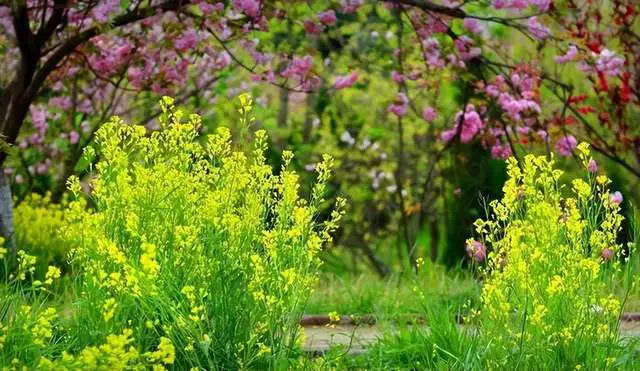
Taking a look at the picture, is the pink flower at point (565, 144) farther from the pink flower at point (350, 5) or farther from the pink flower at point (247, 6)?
the pink flower at point (247, 6)

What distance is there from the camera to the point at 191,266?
458cm

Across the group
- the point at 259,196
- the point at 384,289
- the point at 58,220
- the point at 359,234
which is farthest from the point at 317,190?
the point at 359,234

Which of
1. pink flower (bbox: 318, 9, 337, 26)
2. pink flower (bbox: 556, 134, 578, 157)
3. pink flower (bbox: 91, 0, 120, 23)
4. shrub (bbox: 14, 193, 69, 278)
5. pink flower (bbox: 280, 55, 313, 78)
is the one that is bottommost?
shrub (bbox: 14, 193, 69, 278)

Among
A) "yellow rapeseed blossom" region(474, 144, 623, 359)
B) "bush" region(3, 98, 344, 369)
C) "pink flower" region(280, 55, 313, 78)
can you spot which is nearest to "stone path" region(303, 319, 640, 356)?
"bush" region(3, 98, 344, 369)

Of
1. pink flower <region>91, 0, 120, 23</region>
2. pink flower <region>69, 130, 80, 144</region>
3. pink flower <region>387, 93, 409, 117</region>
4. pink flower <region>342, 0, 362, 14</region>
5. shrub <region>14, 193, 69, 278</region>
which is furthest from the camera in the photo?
pink flower <region>69, 130, 80, 144</region>

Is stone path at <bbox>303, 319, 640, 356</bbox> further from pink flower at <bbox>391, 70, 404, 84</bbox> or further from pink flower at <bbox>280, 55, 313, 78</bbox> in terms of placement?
pink flower at <bbox>391, 70, 404, 84</bbox>

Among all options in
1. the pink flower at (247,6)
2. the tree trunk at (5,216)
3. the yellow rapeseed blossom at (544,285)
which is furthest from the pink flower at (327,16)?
the yellow rapeseed blossom at (544,285)

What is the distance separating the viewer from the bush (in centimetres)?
443

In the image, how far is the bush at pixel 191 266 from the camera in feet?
14.5

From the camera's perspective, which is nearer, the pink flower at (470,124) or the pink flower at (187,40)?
the pink flower at (187,40)

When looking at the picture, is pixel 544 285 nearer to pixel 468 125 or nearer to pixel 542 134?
pixel 542 134

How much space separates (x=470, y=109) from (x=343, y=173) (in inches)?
116

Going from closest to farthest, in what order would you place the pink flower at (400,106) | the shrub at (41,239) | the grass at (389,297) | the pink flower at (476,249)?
1. the pink flower at (476,249)
2. the grass at (389,297)
3. the shrub at (41,239)
4. the pink flower at (400,106)

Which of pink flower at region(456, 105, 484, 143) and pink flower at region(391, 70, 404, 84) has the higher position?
pink flower at region(391, 70, 404, 84)
